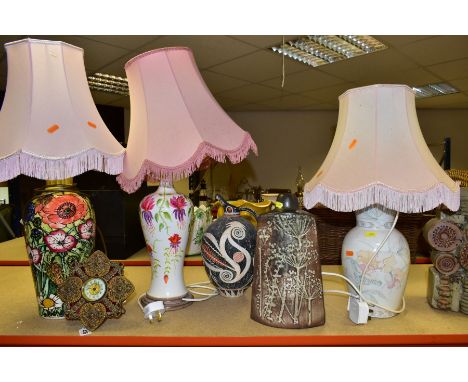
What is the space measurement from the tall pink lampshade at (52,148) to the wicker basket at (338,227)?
751 mm

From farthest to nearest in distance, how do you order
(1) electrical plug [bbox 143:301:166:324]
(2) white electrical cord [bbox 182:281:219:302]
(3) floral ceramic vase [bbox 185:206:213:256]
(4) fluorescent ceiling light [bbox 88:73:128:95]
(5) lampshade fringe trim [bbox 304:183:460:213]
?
(4) fluorescent ceiling light [bbox 88:73:128:95]
(3) floral ceramic vase [bbox 185:206:213:256]
(2) white electrical cord [bbox 182:281:219:302]
(1) electrical plug [bbox 143:301:166:324]
(5) lampshade fringe trim [bbox 304:183:460:213]

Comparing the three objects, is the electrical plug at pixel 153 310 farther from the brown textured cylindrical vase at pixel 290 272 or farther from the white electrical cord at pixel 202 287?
the brown textured cylindrical vase at pixel 290 272

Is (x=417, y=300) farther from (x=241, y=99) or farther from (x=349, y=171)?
(x=241, y=99)

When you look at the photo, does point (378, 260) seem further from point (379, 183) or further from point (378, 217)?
point (379, 183)

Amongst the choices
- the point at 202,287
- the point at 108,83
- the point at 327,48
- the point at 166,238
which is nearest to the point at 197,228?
the point at 202,287

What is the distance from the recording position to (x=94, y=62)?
325 cm

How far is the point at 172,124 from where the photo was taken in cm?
85

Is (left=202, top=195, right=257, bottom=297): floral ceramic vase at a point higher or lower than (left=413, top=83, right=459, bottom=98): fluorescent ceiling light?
lower

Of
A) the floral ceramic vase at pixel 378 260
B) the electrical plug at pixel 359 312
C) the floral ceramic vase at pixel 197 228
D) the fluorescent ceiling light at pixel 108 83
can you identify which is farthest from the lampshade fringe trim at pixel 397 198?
the fluorescent ceiling light at pixel 108 83

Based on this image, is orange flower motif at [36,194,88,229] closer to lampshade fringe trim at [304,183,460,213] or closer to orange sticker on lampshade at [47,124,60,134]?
orange sticker on lampshade at [47,124,60,134]

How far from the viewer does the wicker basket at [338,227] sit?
1.29m

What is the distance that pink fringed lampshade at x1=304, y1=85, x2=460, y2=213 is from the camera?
0.77m

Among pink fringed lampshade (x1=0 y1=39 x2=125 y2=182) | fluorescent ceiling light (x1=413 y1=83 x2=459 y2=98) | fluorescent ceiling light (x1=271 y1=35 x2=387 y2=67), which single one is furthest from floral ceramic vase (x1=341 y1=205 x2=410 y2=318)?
fluorescent ceiling light (x1=413 y1=83 x2=459 y2=98)

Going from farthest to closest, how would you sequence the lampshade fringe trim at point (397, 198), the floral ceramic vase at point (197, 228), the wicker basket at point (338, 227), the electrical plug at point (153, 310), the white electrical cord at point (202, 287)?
the floral ceramic vase at point (197, 228) < the wicker basket at point (338, 227) < the white electrical cord at point (202, 287) < the electrical plug at point (153, 310) < the lampshade fringe trim at point (397, 198)
